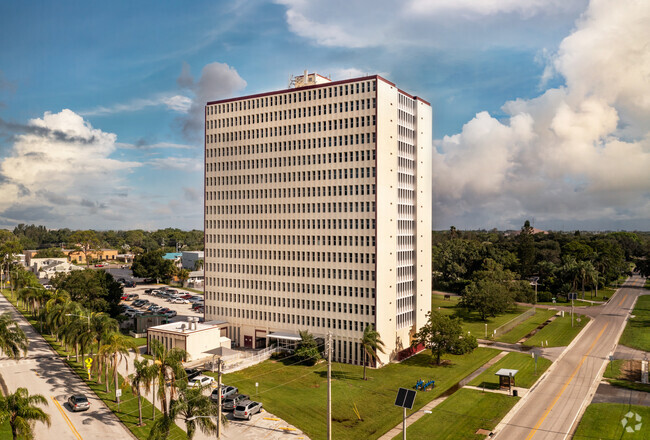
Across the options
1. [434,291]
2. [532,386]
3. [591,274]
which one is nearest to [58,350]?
[532,386]

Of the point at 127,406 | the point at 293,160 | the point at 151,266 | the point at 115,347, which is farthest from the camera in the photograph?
the point at 151,266

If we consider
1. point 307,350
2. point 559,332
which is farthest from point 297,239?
point 559,332

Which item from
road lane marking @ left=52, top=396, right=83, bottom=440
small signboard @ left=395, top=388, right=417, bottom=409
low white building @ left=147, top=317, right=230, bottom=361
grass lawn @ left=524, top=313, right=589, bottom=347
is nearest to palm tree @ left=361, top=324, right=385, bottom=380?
low white building @ left=147, top=317, right=230, bottom=361

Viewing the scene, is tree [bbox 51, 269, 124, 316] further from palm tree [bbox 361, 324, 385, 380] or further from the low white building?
palm tree [bbox 361, 324, 385, 380]

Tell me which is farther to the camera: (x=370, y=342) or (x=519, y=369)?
(x=519, y=369)

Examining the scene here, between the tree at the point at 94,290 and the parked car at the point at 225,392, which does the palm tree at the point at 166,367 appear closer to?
the parked car at the point at 225,392

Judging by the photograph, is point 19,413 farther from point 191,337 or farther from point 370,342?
point 370,342
